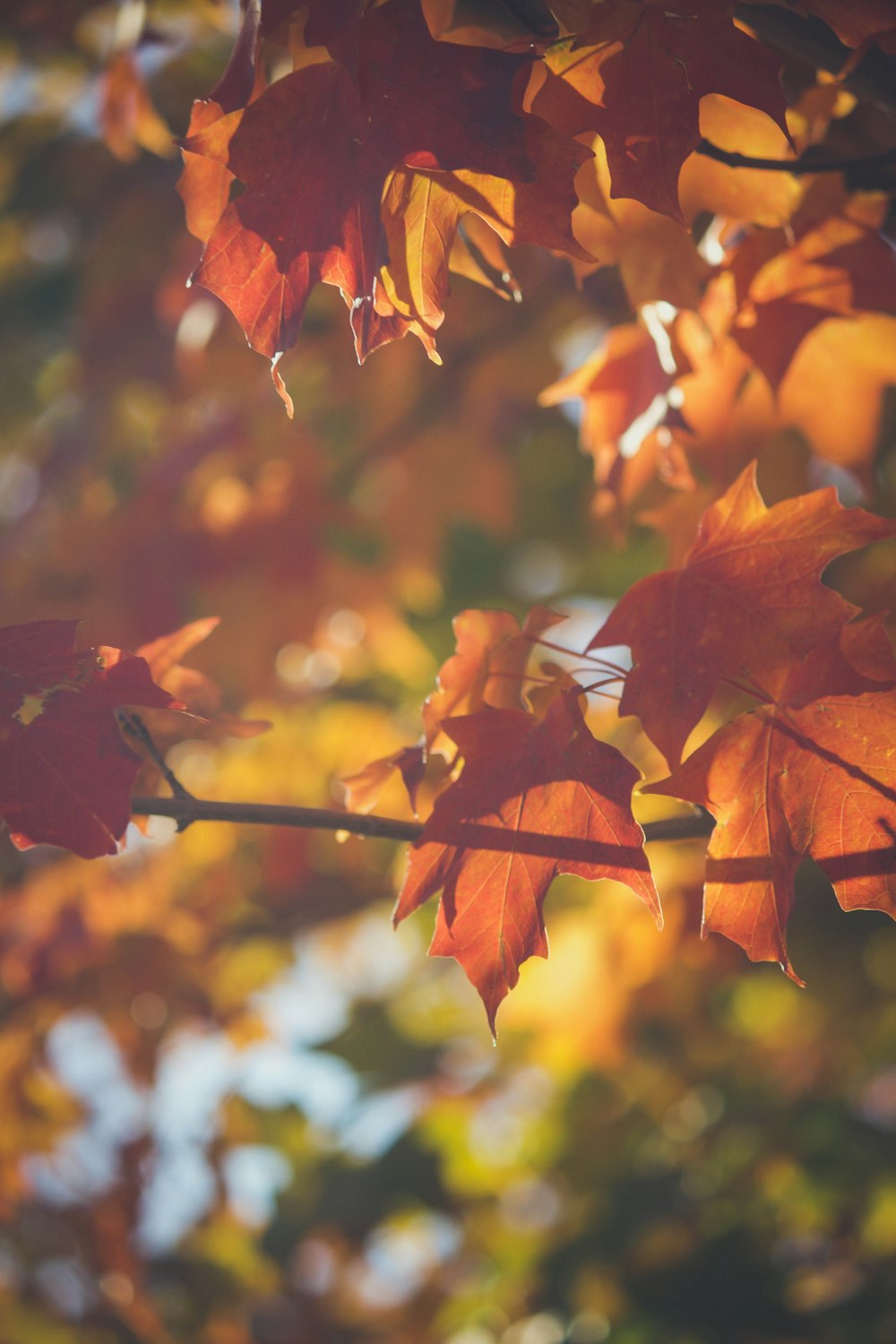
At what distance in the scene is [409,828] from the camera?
68 cm

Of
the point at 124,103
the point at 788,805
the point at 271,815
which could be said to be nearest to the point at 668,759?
the point at 788,805

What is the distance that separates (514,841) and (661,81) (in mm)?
534

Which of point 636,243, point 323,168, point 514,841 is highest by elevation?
point 323,168

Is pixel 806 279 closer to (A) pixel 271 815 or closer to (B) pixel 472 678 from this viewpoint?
(B) pixel 472 678

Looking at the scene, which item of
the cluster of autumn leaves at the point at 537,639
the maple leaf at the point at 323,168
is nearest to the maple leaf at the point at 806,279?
the cluster of autumn leaves at the point at 537,639

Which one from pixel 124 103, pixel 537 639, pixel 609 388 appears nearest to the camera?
pixel 537 639

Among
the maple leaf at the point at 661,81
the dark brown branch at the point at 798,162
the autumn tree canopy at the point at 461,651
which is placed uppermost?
the maple leaf at the point at 661,81

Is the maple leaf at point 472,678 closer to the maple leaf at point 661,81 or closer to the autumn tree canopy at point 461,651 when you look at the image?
the autumn tree canopy at point 461,651

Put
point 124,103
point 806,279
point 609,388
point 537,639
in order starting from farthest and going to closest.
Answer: point 124,103 → point 609,388 → point 806,279 → point 537,639

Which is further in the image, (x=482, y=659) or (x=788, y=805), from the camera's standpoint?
(x=482, y=659)

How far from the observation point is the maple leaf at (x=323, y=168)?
63 cm

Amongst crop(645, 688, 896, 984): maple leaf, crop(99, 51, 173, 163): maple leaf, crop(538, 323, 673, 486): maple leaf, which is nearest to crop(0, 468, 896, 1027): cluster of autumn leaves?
crop(645, 688, 896, 984): maple leaf

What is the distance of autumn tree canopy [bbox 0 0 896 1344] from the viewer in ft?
Answer: 2.09

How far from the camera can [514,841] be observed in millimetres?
654
